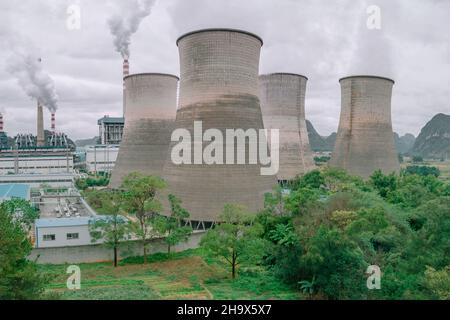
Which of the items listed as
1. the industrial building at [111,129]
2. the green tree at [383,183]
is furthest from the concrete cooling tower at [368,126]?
the industrial building at [111,129]

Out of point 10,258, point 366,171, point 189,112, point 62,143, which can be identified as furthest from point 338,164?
point 62,143

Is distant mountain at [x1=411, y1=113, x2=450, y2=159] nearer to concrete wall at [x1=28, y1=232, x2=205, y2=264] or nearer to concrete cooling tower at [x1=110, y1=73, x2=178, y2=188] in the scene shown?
concrete cooling tower at [x1=110, y1=73, x2=178, y2=188]

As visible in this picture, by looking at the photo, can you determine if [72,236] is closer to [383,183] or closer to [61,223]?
[61,223]

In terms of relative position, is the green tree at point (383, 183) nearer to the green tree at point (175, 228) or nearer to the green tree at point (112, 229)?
the green tree at point (175, 228)

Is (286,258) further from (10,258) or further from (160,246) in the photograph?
(10,258)
